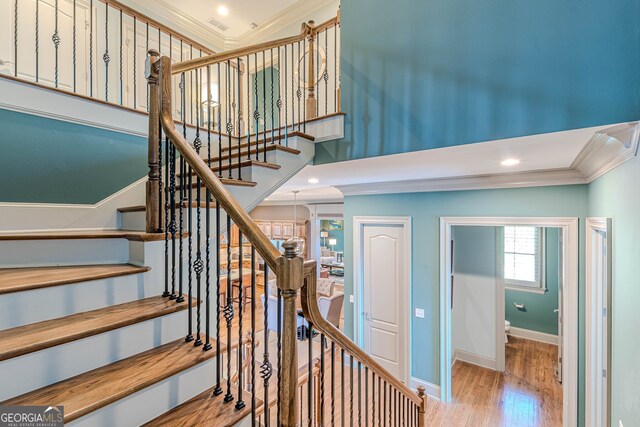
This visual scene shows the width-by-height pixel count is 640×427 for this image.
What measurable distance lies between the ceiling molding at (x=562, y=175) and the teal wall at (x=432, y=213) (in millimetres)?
95

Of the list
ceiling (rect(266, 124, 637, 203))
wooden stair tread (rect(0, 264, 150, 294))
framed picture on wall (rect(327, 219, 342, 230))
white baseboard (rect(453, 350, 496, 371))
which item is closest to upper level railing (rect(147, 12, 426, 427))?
wooden stair tread (rect(0, 264, 150, 294))

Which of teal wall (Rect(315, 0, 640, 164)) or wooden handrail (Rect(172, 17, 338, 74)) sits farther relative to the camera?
wooden handrail (Rect(172, 17, 338, 74))

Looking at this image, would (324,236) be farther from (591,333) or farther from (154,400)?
(154,400)

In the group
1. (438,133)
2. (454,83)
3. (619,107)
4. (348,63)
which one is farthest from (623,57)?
(348,63)

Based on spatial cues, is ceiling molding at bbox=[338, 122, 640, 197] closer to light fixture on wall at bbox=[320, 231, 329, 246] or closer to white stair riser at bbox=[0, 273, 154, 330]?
white stair riser at bbox=[0, 273, 154, 330]

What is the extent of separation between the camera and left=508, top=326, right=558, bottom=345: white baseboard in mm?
5277

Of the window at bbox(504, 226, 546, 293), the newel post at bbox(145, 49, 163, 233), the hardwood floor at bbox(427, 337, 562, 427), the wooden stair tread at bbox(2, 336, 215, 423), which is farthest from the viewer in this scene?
the window at bbox(504, 226, 546, 293)

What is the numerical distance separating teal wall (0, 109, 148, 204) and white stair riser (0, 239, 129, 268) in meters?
0.92

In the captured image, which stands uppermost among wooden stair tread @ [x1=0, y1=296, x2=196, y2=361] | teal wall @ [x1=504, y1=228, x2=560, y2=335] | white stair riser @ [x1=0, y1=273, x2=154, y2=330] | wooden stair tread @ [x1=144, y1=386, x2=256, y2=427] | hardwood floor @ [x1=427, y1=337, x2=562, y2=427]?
white stair riser @ [x1=0, y1=273, x2=154, y2=330]

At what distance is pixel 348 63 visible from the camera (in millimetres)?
2340

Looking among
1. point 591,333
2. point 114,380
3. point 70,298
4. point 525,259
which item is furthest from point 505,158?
point 525,259

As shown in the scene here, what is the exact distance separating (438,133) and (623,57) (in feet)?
2.94

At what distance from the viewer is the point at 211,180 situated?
1.26 meters

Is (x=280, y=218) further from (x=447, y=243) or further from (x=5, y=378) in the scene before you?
(x=5, y=378)
